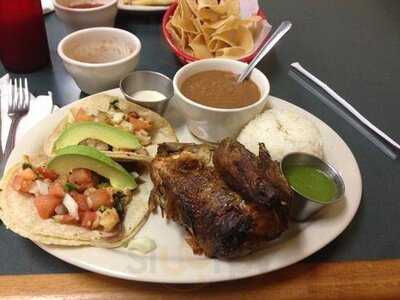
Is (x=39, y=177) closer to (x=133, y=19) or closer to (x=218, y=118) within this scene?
(x=218, y=118)

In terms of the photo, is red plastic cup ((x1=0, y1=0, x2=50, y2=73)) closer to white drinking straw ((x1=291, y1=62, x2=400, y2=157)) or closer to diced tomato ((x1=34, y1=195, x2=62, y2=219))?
diced tomato ((x1=34, y1=195, x2=62, y2=219))

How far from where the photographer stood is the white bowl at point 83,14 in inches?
82.1

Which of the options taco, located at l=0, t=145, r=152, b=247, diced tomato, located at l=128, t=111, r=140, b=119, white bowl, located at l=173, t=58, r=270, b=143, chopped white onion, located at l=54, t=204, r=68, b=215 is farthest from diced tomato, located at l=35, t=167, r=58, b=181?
white bowl, located at l=173, t=58, r=270, b=143

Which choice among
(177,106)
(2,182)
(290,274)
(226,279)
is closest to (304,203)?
(290,274)

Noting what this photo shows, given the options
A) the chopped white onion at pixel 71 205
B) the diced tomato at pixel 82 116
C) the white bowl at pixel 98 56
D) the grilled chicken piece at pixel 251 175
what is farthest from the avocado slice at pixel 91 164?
the white bowl at pixel 98 56

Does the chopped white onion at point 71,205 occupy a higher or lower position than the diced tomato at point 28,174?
lower

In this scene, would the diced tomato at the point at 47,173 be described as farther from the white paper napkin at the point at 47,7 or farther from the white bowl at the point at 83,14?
the white paper napkin at the point at 47,7

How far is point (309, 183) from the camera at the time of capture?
4.67ft

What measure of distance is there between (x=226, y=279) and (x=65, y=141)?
2.33 ft

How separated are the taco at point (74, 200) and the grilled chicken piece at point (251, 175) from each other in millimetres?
295

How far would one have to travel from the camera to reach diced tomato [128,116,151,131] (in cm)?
166

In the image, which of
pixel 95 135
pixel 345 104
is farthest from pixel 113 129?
pixel 345 104

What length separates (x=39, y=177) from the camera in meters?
1.44

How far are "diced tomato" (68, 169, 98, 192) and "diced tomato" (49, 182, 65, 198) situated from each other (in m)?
0.04
